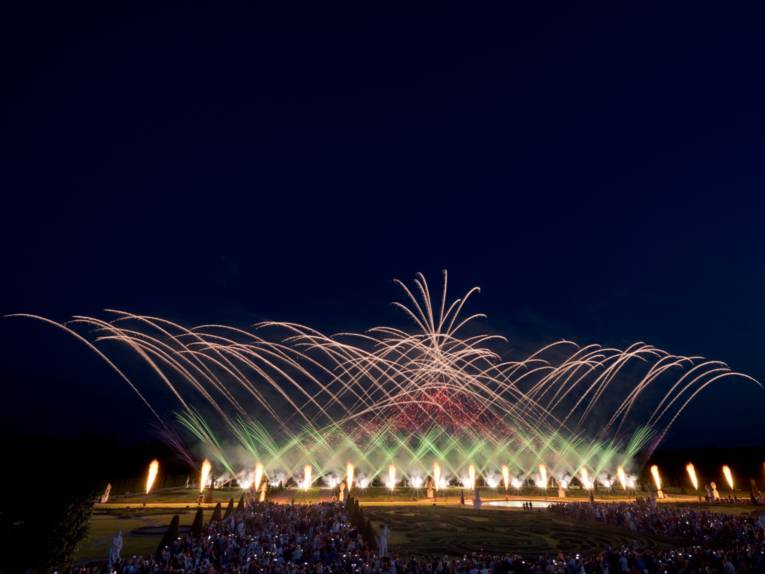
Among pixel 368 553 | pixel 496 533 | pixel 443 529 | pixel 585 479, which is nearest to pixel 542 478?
pixel 585 479

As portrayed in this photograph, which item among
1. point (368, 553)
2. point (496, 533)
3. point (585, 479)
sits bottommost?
point (368, 553)

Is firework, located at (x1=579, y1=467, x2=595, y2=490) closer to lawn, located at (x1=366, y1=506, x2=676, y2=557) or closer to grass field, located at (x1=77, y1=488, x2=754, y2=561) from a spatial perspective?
grass field, located at (x1=77, y1=488, x2=754, y2=561)

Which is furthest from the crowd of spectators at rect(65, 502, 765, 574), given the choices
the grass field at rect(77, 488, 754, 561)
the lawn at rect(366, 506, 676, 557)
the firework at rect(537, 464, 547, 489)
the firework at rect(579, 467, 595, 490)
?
the firework at rect(579, 467, 595, 490)

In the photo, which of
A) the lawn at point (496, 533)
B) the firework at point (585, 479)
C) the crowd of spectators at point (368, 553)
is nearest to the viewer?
the crowd of spectators at point (368, 553)

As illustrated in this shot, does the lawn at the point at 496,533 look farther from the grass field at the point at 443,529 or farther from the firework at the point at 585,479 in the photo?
the firework at the point at 585,479

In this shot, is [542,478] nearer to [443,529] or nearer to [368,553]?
[443,529]

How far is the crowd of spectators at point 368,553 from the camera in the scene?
1892cm

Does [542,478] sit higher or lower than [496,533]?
higher

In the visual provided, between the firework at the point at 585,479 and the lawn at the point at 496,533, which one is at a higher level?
the firework at the point at 585,479

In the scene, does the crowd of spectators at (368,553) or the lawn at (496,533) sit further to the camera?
the lawn at (496,533)

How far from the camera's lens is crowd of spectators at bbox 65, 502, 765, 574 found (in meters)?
18.9

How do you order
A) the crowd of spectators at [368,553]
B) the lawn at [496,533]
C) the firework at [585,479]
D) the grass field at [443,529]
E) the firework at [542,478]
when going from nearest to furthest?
the crowd of spectators at [368,553] → the lawn at [496,533] → the grass field at [443,529] → the firework at [542,478] → the firework at [585,479]

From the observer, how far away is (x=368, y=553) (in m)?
22.3

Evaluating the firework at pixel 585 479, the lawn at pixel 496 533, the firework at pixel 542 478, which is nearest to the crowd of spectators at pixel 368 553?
the lawn at pixel 496 533
